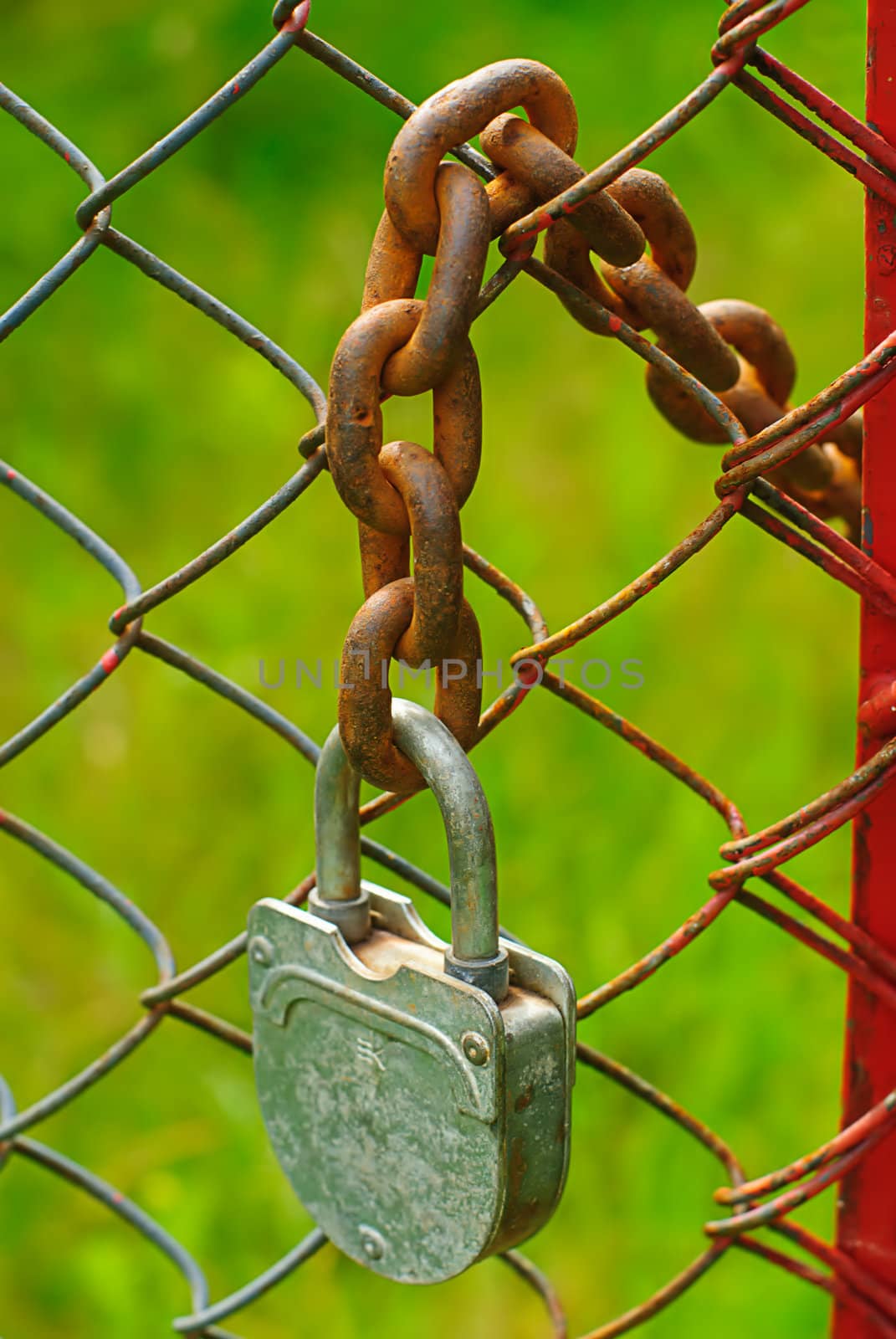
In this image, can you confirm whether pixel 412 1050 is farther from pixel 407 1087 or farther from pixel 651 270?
pixel 651 270

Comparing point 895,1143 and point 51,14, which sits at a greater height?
point 895,1143

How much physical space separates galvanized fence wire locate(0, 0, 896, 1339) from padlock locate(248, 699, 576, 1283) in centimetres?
13

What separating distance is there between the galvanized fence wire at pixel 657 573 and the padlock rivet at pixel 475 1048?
20 cm

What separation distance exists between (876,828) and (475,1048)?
0.29 meters

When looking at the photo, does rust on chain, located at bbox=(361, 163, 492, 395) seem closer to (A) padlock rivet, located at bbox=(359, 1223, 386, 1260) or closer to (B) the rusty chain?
(B) the rusty chain

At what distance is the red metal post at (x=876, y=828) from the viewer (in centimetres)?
70

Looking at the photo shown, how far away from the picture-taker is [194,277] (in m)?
2.77

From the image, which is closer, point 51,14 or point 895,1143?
point 895,1143

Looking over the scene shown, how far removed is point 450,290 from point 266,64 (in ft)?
0.94

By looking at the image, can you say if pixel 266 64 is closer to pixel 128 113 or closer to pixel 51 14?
pixel 128 113

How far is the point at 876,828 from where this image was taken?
31.8 inches

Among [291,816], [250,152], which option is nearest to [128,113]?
[250,152]

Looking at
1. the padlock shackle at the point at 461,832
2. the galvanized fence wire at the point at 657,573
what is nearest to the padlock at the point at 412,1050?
the padlock shackle at the point at 461,832

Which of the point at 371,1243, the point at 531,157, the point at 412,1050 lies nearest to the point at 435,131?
the point at 531,157
